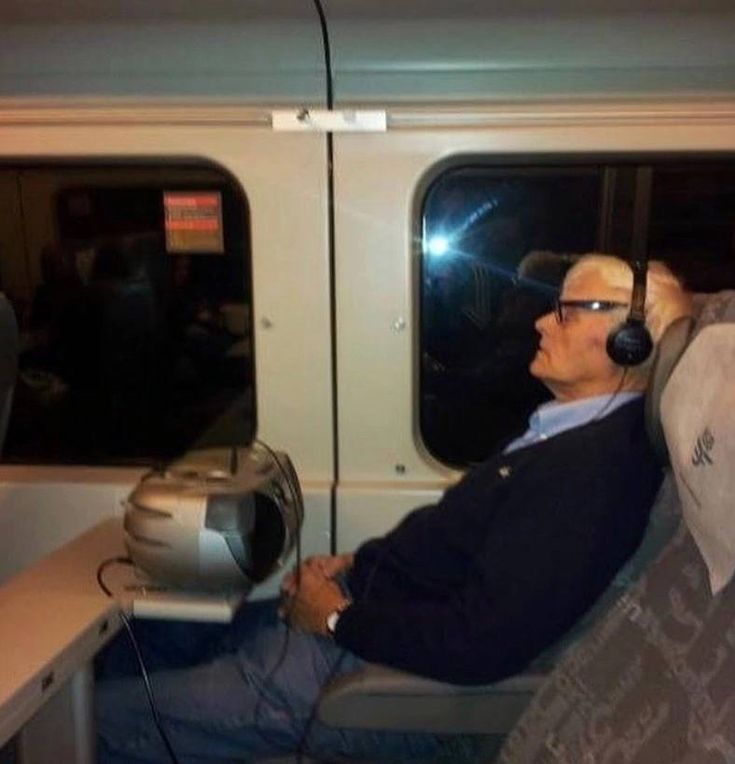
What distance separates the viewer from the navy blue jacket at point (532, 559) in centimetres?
169

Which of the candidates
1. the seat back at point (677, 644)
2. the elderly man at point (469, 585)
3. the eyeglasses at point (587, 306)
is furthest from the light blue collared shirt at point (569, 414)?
the seat back at point (677, 644)

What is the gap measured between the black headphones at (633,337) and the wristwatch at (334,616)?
0.70m

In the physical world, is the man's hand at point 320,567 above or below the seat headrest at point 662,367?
below

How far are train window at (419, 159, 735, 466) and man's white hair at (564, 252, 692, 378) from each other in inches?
18.6

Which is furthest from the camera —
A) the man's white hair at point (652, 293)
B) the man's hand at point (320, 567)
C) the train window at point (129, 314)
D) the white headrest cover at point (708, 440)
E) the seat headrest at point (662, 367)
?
the train window at point (129, 314)

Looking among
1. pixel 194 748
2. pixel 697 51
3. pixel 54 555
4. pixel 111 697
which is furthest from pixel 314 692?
pixel 697 51

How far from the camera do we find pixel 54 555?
7.14ft

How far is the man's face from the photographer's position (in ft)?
6.20

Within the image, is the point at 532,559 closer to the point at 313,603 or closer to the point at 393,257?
the point at 313,603

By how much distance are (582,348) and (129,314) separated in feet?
3.97

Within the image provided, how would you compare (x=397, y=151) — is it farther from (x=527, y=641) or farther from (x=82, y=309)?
(x=527, y=641)

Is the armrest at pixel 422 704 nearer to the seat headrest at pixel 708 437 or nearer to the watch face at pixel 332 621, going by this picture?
the watch face at pixel 332 621

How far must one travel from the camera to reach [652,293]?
6.11ft

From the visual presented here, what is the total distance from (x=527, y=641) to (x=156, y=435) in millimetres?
1292
